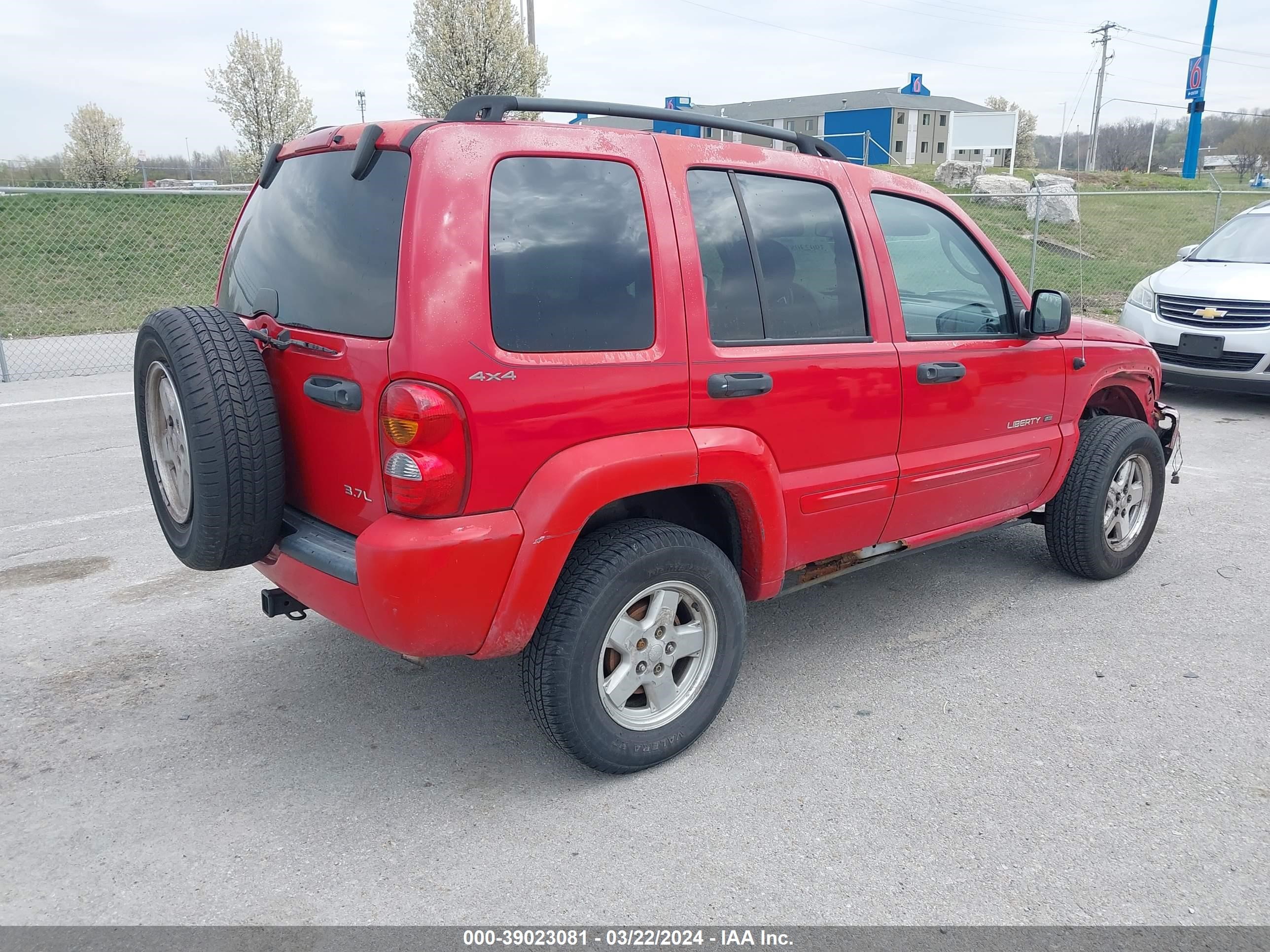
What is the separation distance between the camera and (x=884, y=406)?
3.50m

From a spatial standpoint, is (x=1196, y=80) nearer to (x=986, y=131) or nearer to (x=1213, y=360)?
(x=986, y=131)

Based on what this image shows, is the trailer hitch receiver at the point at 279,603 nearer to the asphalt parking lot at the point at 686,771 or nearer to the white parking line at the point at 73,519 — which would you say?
the asphalt parking lot at the point at 686,771

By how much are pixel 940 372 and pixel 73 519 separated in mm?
4788

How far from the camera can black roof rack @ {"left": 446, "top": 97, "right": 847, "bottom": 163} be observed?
2.76 metres

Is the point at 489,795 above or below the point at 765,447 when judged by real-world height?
below

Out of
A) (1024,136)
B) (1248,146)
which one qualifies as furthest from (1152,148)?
(1024,136)

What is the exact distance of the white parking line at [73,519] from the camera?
5.31 m

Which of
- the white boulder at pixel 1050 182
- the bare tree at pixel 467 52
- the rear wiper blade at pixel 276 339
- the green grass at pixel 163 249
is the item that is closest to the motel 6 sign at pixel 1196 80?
the green grass at pixel 163 249

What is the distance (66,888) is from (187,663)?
136cm

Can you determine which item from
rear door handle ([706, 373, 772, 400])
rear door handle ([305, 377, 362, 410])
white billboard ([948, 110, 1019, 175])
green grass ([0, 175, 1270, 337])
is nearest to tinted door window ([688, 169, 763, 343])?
rear door handle ([706, 373, 772, 400])

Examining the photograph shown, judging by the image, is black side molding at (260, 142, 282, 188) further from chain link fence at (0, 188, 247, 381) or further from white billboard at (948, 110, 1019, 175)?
white billboard at (948, 110, 1019, 175)

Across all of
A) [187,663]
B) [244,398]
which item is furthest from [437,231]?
[187,663]

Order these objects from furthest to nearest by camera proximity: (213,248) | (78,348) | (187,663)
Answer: (213,248)
(78,348)
(187,663)

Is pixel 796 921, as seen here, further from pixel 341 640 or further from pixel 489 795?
pixel 341 640
